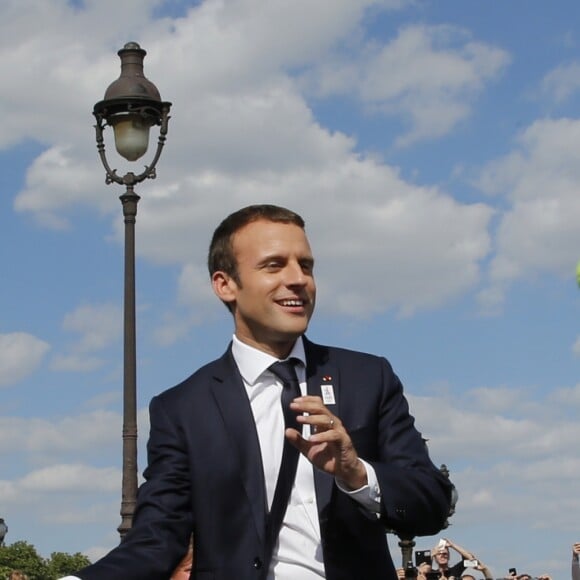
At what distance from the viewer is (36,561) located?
3403 inches

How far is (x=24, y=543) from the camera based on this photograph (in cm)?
8706

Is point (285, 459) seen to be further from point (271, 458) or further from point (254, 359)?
point (254, 359)

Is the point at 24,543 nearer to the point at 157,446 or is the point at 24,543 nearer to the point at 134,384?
the point at 134,384

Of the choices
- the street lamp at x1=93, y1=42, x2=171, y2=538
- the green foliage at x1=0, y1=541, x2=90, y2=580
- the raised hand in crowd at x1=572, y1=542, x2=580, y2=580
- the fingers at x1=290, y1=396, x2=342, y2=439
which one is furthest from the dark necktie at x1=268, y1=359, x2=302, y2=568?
the green foliage at x1=0, y1=541, x2=90, y2=580

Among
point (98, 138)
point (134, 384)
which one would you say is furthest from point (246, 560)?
point (98, 138)

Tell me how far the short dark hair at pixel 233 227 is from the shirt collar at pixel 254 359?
0.90ft

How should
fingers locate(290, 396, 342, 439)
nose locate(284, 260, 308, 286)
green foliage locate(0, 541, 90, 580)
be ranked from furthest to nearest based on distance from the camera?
green foliage locate(0, 541, 90, 580) → nose locate(284, 260, 308, 286) → fingers locate(290, 396, 342, 439)

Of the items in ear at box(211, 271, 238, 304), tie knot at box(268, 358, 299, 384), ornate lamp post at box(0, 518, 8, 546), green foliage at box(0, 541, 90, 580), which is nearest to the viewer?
tie knot at box(268, 358, 299, 384)

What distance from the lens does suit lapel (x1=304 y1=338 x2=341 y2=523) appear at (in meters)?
5.13

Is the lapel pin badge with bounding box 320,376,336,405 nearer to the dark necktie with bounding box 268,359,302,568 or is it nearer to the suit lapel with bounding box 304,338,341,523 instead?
the suit lapel with bounding box 304,338,341,523

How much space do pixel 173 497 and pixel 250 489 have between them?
1.02ft

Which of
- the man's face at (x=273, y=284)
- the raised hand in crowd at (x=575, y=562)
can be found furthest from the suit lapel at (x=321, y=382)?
the raised hand in crowd at (x=575, y=562)

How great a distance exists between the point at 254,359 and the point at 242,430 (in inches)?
11.9

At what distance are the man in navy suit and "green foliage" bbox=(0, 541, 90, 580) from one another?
77.7 m
